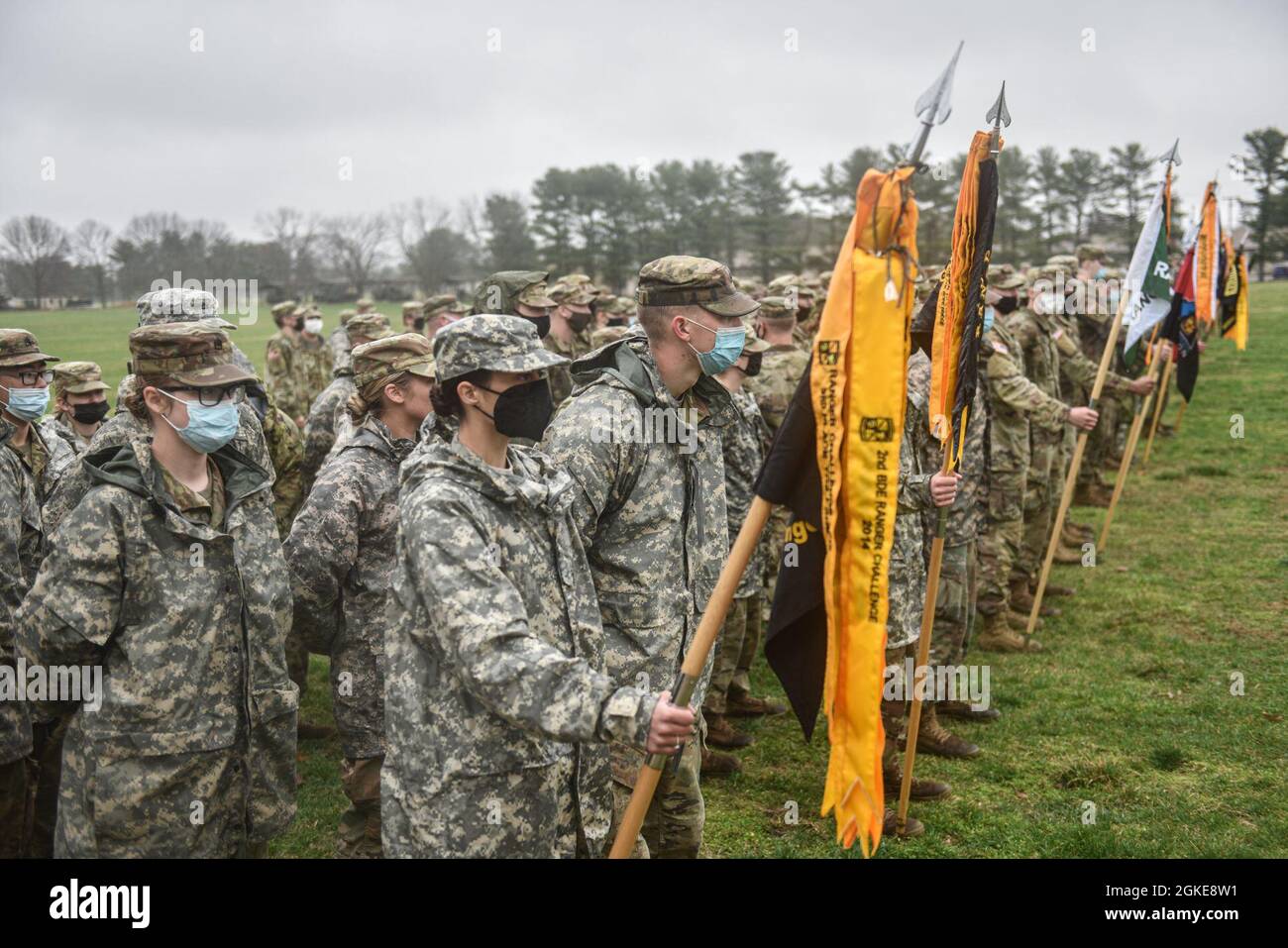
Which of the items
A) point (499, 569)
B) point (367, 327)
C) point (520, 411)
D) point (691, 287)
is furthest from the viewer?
point (367, 327)

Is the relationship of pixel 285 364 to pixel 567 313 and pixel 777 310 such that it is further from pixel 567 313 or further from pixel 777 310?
pixel 777 310

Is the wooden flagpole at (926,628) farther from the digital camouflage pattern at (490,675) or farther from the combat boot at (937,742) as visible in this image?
the digital camouflage pattern at (490,675)

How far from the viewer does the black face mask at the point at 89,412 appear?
290 inches

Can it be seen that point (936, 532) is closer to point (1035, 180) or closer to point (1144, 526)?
point (1144, 526)

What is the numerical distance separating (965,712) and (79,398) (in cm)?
664

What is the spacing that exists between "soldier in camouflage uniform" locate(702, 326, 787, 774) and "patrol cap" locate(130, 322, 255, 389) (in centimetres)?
368

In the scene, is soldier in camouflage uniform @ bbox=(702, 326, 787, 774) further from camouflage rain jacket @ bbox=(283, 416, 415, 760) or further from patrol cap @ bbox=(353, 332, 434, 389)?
camouflage rain jacket @ bbox=(283, 416, 415, 760)

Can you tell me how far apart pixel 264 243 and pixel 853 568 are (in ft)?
218

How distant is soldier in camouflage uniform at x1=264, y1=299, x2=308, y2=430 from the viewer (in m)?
16.9

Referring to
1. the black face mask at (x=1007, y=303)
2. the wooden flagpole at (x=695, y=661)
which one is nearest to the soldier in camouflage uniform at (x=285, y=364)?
the black face mask at (x=1007, y=303)

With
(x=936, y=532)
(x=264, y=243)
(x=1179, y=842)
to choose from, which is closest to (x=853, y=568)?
(x=936, y=532)

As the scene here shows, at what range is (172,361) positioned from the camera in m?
4.12

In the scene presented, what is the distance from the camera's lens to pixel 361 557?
5203 mm

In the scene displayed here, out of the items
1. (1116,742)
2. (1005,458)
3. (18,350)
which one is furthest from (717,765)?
(18,350)
